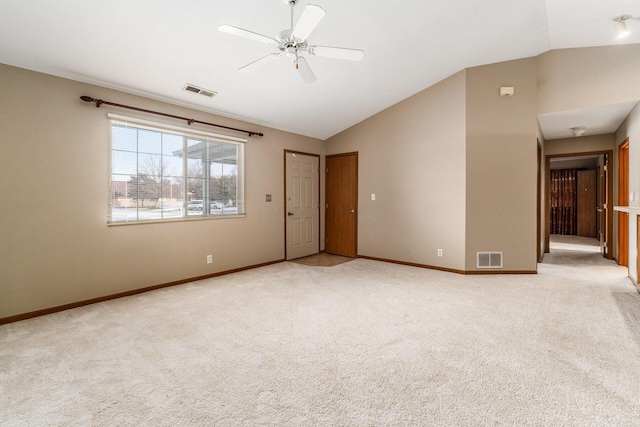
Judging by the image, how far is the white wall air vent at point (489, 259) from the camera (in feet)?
15.0

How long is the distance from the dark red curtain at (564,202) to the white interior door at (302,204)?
7591 millimetres

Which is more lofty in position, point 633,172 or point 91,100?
point 91,100

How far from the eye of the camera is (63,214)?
125 inches

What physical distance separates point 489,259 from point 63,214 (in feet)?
17.7

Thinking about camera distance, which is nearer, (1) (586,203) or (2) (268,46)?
(2) (268,46)

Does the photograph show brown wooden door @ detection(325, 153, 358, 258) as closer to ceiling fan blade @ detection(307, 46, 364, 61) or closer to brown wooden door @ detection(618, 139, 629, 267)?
ceiling fan blade @ detection(307, 46, 364, 61)

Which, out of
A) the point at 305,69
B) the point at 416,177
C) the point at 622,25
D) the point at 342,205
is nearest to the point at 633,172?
the point at 622,25

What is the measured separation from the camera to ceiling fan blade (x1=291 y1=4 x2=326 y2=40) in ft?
6.22

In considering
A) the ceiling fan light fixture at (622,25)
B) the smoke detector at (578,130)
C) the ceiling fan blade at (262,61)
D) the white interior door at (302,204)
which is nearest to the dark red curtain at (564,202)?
the smoke detector at (578,130)

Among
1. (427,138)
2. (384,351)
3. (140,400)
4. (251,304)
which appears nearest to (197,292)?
(251,304)

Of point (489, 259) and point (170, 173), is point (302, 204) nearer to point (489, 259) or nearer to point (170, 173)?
point (170, 173)

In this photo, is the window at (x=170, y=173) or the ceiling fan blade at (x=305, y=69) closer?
the ceiling fan blade at (x=305, y=69)

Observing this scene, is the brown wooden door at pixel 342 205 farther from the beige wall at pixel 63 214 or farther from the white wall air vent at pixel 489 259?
the beige wall at pixel 63 214

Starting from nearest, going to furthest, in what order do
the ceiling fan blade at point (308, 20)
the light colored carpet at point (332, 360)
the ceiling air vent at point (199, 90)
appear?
the light colored carpet at point (332, 360) → the ceiling fan blade at point (308, 20) → the ceiling air vent at point (199, 90)
